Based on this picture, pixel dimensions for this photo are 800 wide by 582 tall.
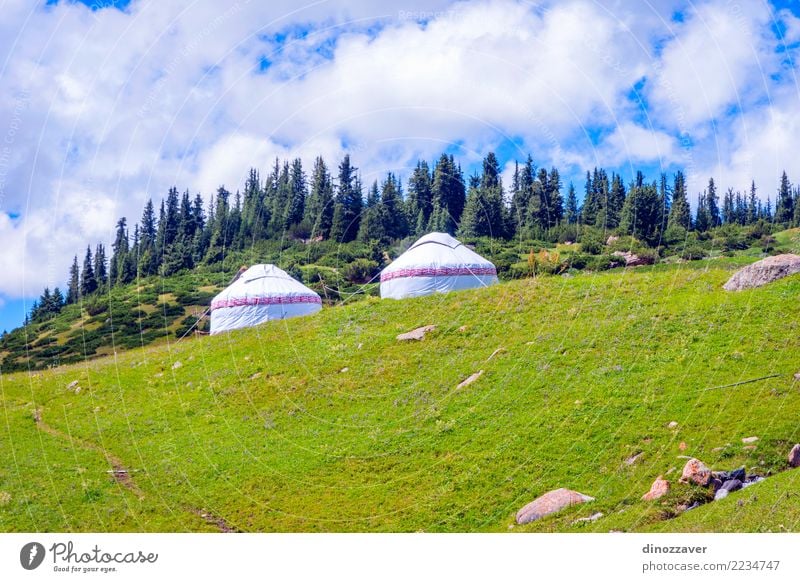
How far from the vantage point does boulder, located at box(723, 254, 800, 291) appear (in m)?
27.6

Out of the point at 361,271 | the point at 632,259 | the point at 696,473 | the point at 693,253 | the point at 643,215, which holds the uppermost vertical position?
the point at 643,215

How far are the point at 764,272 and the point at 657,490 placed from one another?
15.3 metres

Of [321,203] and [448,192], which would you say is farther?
[321,203]

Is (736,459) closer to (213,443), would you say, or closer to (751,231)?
(213,443)

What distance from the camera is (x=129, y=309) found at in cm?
7338

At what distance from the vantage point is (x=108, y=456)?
24.8 metres

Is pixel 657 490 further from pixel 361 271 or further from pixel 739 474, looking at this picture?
pixel 361 271

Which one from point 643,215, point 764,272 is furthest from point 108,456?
point 643,215

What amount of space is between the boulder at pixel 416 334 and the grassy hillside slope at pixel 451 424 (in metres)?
0.43

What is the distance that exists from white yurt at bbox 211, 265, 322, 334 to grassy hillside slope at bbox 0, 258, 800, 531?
1142cm

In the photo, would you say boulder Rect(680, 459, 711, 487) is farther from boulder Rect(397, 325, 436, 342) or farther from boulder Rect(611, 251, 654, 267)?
boulder Rect(611, 251, 654, 267)

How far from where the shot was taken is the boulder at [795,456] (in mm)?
16156

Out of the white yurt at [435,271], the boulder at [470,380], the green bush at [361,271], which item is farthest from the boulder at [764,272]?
the green bush at [361,271]

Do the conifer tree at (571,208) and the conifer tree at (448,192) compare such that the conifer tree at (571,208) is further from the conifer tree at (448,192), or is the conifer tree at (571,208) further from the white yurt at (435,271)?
the white yurt at (435,271)
